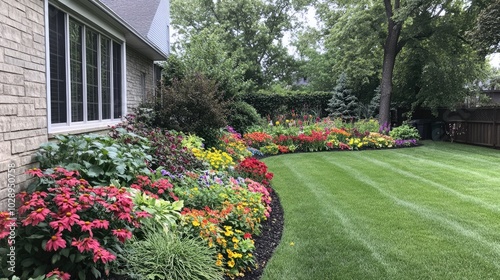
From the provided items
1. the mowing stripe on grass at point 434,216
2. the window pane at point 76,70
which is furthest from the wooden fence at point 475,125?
the window pane at point 76,70

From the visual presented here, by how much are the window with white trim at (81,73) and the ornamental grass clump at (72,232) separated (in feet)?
7.12

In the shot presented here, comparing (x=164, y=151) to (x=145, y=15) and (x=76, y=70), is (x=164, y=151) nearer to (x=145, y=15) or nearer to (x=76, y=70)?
(x=76, y=70)

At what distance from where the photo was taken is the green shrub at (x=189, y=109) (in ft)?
26.7

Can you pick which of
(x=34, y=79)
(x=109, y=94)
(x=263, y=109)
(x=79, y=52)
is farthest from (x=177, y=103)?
(x=263, y=109)

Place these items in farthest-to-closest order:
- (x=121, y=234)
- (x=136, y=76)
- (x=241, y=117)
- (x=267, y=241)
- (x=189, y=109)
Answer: (x=241, y=117) → (x=136, y=76) → (x=189, y=109) → (x=267, y=241) → (x=121, y=234)

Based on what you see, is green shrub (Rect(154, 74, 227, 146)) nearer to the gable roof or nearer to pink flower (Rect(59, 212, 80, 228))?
the gable roof

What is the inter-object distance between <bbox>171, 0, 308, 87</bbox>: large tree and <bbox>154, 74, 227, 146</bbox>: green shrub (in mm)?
20285

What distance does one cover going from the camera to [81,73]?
18.7ft

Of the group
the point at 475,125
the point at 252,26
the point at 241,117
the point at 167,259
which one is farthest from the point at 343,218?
the point at 252,26

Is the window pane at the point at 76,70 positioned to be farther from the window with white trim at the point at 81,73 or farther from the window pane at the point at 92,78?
the window pane at the point at 92,78

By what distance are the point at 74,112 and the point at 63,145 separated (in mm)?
1752

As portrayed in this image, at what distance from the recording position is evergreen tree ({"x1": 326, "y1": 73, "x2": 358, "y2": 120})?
18.9 metres

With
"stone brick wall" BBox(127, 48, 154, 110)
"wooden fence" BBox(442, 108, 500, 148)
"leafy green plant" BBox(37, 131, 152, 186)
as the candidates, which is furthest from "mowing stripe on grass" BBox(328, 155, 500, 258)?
"wooden fence" BBox(442, 108, 500, 148)

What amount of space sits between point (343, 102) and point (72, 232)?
17.7m
